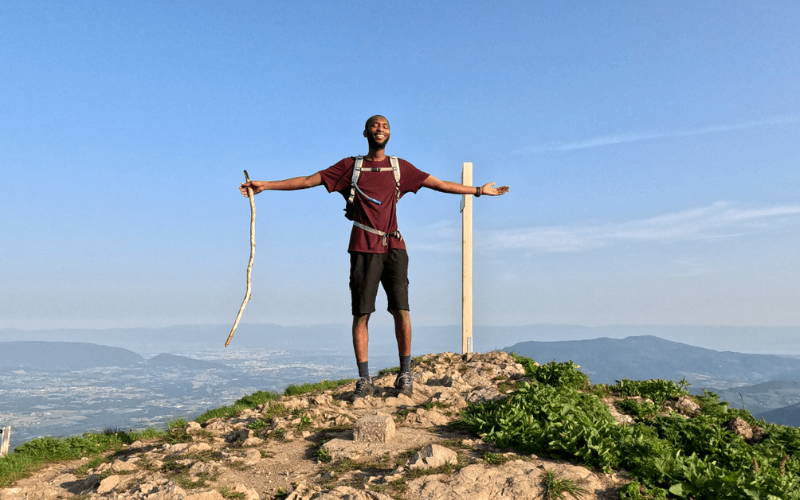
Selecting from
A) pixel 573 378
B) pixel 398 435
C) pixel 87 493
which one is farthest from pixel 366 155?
pixel 87 493

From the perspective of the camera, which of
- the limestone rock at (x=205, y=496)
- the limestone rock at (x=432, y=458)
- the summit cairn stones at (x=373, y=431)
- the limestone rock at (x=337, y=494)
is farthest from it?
the summit cairn stones at (x=373, y=431)

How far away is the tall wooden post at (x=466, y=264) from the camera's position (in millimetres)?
10695

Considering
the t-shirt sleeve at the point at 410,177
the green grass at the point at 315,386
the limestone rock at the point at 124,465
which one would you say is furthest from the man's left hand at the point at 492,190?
the limestone rock at the point at 124,465

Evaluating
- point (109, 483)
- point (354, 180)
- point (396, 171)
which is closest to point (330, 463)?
point (109, 483)

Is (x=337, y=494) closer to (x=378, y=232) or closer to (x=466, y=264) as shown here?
(x=378, y=232)

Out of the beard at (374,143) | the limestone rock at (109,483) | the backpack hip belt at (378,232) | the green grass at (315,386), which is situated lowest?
the limestone rock at (109,483)

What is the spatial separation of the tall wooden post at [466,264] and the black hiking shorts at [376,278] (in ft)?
11.4

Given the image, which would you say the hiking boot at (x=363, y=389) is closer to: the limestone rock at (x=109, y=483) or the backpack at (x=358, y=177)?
the backpack at (x=358, y=177)

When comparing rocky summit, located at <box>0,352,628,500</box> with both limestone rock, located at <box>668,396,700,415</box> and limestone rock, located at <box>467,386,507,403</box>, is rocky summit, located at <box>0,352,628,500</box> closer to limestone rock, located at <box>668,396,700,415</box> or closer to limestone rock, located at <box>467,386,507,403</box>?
limestone rock, located at <box>467,386,507,403</box>

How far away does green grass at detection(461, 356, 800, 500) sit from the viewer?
4.14 meters

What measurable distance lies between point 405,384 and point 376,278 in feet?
4.76

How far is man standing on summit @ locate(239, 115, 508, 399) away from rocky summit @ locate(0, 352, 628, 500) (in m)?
0.83

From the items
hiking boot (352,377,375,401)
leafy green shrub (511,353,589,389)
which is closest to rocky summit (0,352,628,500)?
hiking boot (352,377,375,401)

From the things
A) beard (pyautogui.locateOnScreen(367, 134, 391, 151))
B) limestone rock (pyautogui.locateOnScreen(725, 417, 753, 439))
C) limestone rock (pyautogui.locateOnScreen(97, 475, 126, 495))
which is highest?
beard (pyautogui.locateOnScreen(367, 134, 391, 151))
